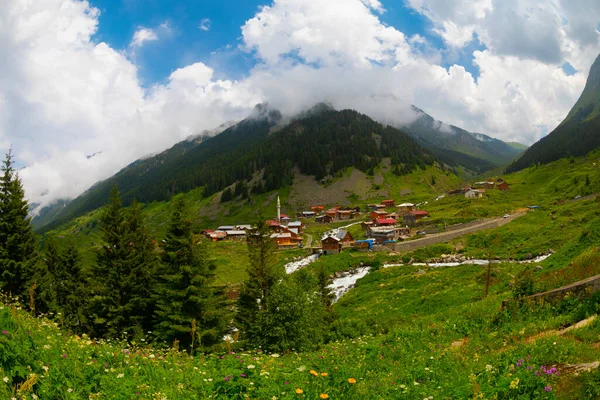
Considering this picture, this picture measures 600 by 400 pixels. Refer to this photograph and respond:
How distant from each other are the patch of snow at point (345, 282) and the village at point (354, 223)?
13285mm

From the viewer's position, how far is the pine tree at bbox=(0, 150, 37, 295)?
85.6 ft

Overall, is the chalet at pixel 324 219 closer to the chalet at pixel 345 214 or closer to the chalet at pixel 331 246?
the chalet at pixel 345 214

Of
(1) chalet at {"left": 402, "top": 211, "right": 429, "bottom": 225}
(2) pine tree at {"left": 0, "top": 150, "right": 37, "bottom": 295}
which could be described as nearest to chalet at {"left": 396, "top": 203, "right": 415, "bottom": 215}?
(1) chalet at {"left": 402, "top": 211, "right": 429, "bottom": 225}

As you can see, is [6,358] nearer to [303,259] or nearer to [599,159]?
[303,259]

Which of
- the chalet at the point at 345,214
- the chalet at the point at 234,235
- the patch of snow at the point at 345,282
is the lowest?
the patch of snow at the point at 345,282

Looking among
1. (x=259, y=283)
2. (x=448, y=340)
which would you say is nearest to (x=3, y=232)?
(x=259, y=283)

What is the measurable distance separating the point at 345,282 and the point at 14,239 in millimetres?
50954

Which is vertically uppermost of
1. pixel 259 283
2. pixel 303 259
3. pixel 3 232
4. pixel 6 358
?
pixel 3 232

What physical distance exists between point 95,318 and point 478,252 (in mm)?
61480

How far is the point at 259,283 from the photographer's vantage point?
33469 millimetres

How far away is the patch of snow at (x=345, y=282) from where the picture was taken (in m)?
58.3

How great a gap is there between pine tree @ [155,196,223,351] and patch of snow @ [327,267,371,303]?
104ft

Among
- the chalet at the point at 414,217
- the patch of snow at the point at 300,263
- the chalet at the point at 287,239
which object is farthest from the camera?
the chalet at the point at 414,217

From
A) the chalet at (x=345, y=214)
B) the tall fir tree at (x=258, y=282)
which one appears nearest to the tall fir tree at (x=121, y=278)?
the tall fir tree at (x=258, y=282)
